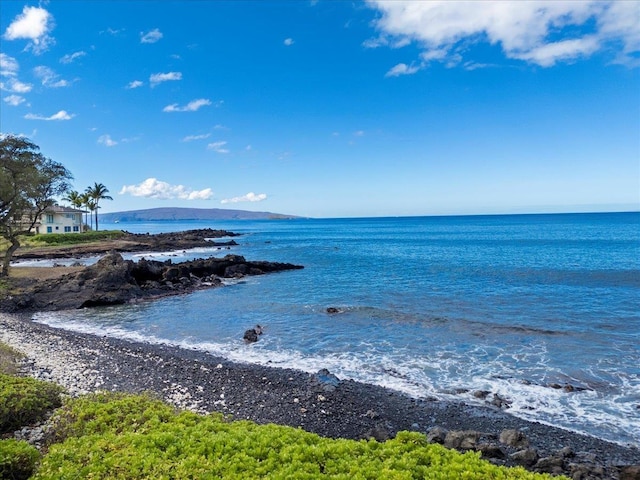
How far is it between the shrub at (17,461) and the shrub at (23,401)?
9.17 feet

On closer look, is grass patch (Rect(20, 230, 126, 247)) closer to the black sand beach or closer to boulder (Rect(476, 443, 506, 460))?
the black sand beach

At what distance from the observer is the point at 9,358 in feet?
52.9

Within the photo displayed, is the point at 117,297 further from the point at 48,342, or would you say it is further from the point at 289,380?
the point at 289,380

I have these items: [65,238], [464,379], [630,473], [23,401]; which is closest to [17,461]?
[23,401]

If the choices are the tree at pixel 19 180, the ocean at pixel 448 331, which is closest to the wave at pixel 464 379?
the ocean at pixel 448 331

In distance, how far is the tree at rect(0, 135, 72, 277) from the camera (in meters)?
37.9

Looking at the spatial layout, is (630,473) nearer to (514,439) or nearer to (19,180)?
(514,439)

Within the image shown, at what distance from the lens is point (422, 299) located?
3153 centimetres

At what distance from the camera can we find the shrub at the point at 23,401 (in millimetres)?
10016

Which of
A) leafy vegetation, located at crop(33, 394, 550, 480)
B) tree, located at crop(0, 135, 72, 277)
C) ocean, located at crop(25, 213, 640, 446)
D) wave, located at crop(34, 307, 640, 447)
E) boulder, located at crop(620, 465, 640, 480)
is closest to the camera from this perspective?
Answer: leafy vegetation, located at crop(33, 394, 550, 480)

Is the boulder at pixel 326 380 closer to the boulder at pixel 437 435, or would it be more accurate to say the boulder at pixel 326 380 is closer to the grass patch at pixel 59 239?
the boulder at pixel 437 435

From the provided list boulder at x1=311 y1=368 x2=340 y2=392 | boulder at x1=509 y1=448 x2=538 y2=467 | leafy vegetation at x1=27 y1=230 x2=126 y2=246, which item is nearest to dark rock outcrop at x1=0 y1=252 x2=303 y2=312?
boulder at x1=311 y1=368 x2=340 y2=392

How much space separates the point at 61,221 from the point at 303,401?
99.2 m

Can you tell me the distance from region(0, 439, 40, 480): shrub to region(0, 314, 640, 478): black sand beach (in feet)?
17.8
